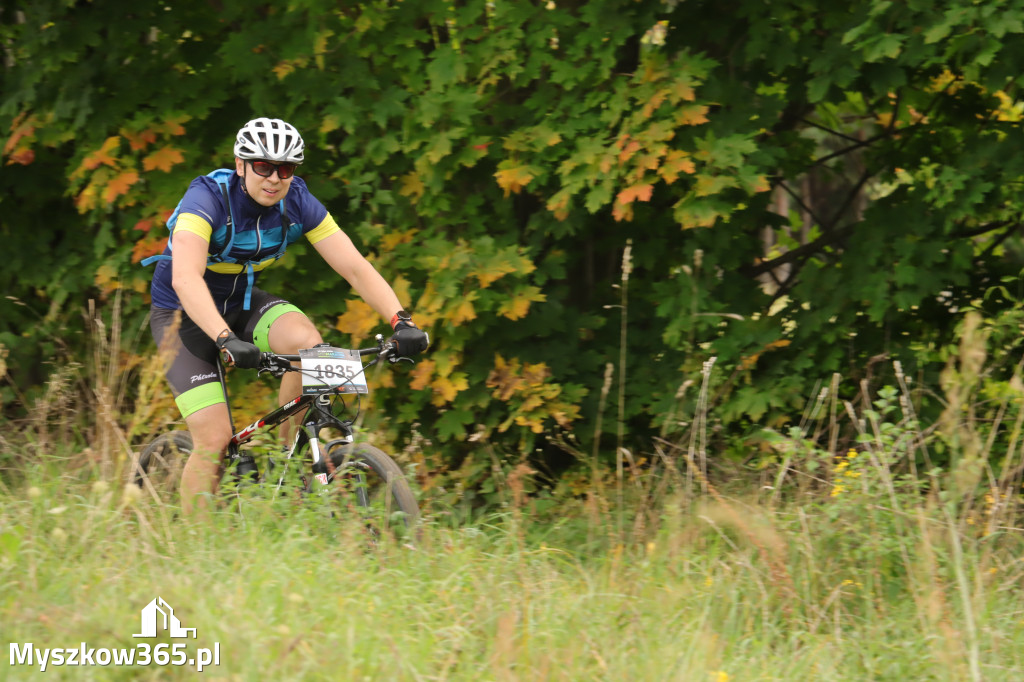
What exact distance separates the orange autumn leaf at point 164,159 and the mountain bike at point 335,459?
2.13 m

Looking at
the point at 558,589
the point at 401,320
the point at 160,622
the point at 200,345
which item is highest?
the point at 401,320

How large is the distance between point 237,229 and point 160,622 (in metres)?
1.98

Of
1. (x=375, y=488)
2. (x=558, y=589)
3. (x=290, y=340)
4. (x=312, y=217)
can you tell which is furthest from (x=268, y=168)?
(x=558, y=589)

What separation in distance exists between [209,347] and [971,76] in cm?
402

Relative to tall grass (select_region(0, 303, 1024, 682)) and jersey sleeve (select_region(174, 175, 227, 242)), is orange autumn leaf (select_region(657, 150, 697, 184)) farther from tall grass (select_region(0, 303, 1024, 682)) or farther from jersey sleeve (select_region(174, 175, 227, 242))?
jersey sleeve (select_region(174, 175, 227, 242))

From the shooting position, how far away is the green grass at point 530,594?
11.0ft

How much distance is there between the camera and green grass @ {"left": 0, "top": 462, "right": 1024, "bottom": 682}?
3.35m

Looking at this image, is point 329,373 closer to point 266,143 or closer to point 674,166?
point 266,143

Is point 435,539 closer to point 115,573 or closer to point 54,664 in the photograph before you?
point 115,573

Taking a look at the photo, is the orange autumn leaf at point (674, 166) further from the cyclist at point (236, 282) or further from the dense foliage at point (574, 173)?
the cyclist at point (236, 282)

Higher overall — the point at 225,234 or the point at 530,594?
the point at 225,234

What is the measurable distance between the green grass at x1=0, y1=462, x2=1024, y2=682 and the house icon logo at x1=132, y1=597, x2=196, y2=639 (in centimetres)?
4

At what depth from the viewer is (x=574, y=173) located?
18.0 ft

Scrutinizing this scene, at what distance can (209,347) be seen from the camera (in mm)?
4992
